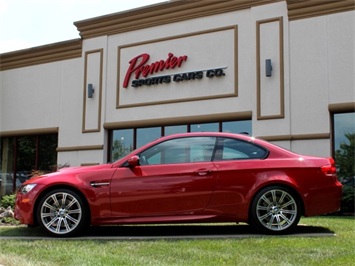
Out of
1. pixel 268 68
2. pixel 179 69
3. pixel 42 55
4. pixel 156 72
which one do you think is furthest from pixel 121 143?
pixel 268 68

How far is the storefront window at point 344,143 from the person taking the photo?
1199cm

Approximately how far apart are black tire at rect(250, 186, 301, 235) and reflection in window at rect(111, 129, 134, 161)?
947 cm

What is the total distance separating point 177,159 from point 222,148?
2.18 feet

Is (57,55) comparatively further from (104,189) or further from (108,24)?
(104,189)

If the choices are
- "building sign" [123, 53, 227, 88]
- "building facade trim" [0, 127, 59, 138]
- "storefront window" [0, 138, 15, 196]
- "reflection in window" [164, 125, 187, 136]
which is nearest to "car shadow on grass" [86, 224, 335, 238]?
"reflection in window" [164, 125, 187, 136]

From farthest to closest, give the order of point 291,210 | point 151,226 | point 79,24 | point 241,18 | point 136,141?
point 79,24 → point 136,141 → point 241,18 → point 151,226 → point 291,210

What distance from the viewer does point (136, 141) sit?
1526 centimetres

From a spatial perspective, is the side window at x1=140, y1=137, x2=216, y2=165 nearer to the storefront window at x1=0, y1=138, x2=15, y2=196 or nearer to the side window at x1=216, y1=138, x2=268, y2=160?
the side window at x1=216, y1=138, x2=268, y2=160

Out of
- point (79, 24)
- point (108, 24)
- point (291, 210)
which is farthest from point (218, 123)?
point (291, 210)

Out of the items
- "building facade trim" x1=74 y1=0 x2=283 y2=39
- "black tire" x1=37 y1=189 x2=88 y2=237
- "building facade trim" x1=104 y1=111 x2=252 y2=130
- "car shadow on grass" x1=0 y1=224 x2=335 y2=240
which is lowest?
"car shadow on grass" x1=0 y1=224 x2=335 y2=240

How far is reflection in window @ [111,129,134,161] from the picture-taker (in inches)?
606

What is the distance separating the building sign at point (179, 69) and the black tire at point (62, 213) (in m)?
7.97

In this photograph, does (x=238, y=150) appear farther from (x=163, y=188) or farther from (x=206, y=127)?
(x=206, y=127)

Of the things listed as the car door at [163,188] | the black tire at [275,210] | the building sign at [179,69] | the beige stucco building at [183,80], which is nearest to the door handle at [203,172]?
the car door at [163,188]
